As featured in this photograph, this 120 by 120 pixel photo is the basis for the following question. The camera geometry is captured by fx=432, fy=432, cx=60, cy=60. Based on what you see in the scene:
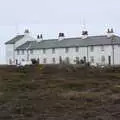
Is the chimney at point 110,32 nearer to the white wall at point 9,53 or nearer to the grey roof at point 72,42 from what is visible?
the grey roof at point 72,42

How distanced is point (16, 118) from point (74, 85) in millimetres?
15466

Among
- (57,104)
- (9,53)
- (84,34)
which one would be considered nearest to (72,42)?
(84,34)

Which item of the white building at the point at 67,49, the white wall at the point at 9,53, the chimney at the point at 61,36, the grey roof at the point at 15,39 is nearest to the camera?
the white building at the point at 67,49

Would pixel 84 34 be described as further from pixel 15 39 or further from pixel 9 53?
pixel 9 53

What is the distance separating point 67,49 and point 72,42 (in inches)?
68.5

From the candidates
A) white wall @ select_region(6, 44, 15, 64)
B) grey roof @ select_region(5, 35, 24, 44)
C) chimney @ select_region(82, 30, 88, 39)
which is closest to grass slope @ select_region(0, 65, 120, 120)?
chimney @ select_region(82, 30, 88, 39)

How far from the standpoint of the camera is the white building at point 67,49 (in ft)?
264

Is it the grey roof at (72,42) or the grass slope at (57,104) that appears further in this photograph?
the grey roof at (72,42)

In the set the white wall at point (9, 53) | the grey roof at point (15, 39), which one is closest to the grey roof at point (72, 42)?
the white wall at point (9, 53)

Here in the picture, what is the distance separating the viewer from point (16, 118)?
17.7 metres

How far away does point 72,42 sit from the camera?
87.4m

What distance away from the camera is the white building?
8038 centimetres

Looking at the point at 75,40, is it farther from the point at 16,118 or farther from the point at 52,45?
the point at 16,118

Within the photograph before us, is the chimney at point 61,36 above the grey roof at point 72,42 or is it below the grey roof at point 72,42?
above
